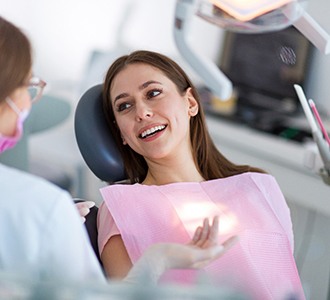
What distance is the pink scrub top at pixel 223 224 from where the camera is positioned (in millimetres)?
1661

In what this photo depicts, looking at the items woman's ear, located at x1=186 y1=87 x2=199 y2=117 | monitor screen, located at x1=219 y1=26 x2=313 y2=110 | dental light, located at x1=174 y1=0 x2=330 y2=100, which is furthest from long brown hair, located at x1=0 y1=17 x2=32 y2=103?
monitor screen, located at x1=219 y1=26 x2=313 y2=110

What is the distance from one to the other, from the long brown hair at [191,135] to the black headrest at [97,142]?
0.06ft

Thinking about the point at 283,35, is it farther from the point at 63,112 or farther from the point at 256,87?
the point at 63,112

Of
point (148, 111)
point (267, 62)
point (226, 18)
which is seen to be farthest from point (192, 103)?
point (267, 62)

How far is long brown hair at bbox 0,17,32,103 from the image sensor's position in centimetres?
118

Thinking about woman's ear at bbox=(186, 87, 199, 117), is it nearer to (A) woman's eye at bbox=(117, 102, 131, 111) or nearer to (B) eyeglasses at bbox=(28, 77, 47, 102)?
(A) woman's eye at bbox=(117, 102, 131, 111)

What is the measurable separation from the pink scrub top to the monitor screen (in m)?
1.79

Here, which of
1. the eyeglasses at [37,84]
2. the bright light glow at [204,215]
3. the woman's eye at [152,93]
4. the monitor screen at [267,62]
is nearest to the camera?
the eyeglasses at [37,84]

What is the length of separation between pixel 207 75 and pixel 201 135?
0.31m

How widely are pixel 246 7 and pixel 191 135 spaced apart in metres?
0.43

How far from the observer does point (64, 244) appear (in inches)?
45.9

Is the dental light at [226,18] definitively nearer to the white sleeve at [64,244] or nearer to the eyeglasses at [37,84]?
the eyeglasses at [37,84]

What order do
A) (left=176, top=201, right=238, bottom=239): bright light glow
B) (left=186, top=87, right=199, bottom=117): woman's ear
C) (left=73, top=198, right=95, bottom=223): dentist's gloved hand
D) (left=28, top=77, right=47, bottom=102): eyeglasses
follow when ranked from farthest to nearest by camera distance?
1. (left=186, top=87, right=199, bottom=117): woman's ear
2. (left=176, top=201, right=238, bottom=239): bright light glow
3. (left=73, top=198, right=95, bottom=223): dentist's gloved hand
4. (left=28, top=77, right=47, bottom=102): eyeglasses

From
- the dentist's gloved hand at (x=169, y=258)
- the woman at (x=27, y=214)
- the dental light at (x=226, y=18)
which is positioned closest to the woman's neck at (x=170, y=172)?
the dental light at (x=226, y=18)
